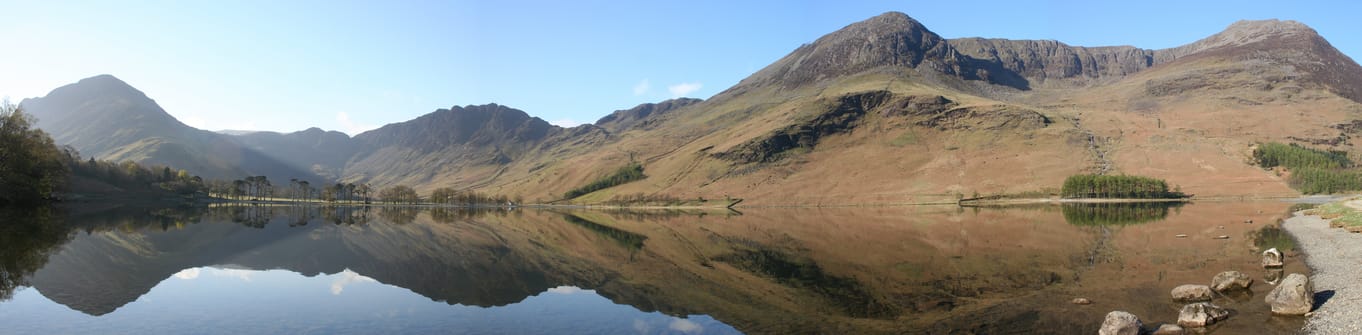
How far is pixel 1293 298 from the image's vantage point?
75.7 feet

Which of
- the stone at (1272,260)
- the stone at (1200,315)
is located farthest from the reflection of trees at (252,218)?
the stone at (1272,260)

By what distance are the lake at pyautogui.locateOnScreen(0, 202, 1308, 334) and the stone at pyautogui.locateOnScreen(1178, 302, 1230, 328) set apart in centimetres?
45

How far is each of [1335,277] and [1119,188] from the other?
18185cm

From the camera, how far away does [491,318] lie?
27.4m

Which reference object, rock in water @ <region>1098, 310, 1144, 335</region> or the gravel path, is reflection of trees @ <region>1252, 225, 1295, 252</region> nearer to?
the gravel path

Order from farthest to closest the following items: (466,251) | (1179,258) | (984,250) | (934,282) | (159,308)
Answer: (466,251), (984,250), (1179,258), (934,282), (159,308)

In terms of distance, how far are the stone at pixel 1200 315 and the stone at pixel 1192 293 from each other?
3974 millimetres

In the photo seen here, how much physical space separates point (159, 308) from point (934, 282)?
39718mm

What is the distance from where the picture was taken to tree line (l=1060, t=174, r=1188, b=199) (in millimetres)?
181250

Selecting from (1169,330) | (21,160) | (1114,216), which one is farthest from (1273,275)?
(21,160)

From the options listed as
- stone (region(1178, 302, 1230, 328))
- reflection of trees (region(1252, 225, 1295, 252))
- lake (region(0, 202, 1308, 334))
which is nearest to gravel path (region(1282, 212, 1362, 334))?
reflection of trees (region(1252, 225, 1295, 252))

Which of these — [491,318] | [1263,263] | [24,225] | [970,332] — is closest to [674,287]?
[491,318]

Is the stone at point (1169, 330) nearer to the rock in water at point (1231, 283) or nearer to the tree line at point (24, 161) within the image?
the rock in water at point (1231, 283)

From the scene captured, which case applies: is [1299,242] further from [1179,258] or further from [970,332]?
[970,332]
